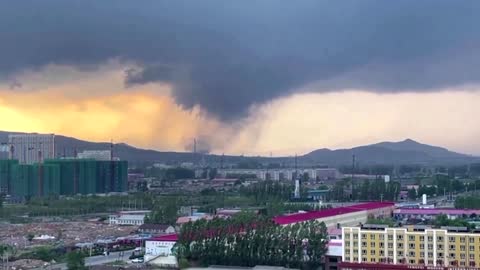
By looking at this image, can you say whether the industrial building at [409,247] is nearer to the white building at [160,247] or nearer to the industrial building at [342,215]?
the industrial building at [342,215]

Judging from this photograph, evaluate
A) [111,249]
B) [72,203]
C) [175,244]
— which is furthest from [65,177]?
[175,244]

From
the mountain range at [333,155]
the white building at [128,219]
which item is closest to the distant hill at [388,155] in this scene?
the mountain range at [333,155]

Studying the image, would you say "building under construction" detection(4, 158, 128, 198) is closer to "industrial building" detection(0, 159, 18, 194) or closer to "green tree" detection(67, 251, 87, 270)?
"industrial building" detection(0, 159, 18, 194)

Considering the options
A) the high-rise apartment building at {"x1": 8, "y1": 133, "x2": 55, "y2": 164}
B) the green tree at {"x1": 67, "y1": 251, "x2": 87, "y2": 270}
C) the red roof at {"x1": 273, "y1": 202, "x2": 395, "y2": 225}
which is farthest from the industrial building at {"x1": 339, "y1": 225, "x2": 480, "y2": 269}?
the high-rise apartment building at {"x1": 8, "y1": 133, "x2": 55, "y2": 164}

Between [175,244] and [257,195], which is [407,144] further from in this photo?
[175,244]

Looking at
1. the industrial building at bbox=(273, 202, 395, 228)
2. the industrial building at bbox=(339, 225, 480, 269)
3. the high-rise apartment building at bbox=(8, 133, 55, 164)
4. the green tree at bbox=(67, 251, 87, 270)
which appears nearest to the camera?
the industrial building at bbox=(339, 225, 480, 269)

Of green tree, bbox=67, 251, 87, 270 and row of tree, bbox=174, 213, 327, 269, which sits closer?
green tree, bbox=67, 251, 87, 270

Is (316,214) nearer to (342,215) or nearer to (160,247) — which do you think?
(342,215)
